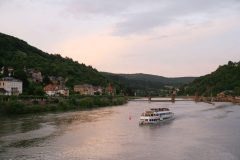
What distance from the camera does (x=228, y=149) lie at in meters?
38.1

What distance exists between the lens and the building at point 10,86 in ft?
323

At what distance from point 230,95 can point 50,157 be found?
157411 millimetres

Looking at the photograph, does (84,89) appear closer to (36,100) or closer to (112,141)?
(36,100)

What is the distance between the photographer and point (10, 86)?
10069 cm

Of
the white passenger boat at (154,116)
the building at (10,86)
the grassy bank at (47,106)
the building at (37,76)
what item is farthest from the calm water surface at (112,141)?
the building at (37,76)

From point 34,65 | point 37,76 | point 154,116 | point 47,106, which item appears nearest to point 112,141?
point 154,116

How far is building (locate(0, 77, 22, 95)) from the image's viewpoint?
98.4 metres

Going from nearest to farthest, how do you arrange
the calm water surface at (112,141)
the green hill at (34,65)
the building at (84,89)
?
1. the calm water surface at (112,141)
2. the building at (84,89)
3. the green hill at (34,65)

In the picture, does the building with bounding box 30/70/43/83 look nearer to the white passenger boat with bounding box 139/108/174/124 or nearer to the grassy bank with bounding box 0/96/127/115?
the grassy bank with bounding box 0/96/127/115

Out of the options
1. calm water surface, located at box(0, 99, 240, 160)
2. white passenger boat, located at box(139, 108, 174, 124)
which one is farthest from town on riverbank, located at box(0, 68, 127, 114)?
white passenger boat, located at box(139, 108, 174, 124)

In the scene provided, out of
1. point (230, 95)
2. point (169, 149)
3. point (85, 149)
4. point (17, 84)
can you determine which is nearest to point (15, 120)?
point (85, 149)

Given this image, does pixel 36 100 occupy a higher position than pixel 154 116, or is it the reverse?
pixel 36 100

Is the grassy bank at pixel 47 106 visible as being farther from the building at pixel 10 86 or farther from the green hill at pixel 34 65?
the green hill at pixel 34 65

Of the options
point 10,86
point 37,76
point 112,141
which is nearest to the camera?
point 112,141
